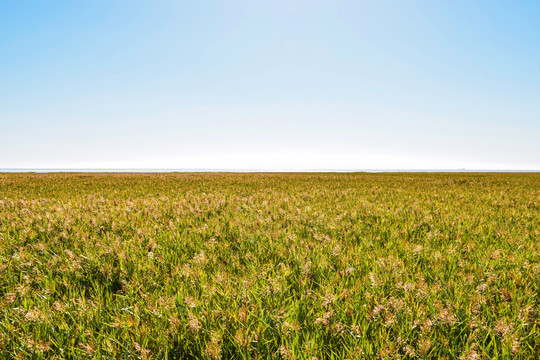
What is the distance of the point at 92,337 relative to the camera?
64.4 inches

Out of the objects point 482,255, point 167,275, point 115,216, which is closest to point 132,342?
point 167,275

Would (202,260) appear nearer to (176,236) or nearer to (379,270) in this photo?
(176,236)

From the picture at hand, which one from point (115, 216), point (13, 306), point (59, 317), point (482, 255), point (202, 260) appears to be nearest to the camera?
point (59, 317)

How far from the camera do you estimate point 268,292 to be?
2.14 meters

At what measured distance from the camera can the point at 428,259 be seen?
289cm

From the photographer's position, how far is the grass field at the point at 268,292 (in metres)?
1.60

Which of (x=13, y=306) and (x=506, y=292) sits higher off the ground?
(x=506, y=292)

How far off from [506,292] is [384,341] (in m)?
1.19

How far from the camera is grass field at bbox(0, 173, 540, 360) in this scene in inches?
63.1

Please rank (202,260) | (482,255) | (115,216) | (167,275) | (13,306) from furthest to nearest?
(115,216), (482,255), (202,260), (167,275), (13,306)

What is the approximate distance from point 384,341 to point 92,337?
1705mm

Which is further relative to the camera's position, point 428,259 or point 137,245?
point 137,245

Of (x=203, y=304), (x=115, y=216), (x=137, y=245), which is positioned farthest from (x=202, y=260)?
(x=115, y=216)

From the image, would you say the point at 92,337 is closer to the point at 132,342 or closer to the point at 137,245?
the point at 132,342
